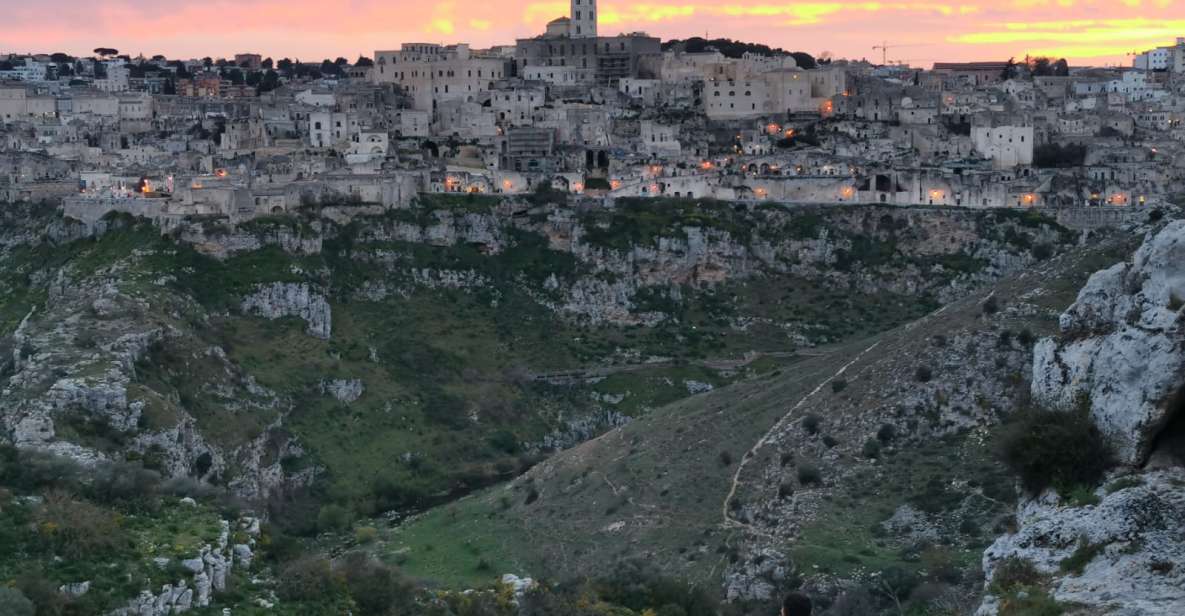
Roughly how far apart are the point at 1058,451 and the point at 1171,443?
116 centimetres

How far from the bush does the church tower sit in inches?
3443

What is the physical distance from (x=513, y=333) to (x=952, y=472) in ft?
111

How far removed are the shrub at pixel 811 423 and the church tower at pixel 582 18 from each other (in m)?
66.2

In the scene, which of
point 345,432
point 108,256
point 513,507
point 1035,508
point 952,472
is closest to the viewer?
point 1035,508

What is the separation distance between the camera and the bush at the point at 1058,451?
58.1 feet

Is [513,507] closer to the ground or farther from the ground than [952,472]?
closer to the ground

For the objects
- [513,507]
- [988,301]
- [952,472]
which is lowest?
[513,507]

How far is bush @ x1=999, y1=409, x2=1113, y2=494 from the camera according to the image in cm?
1772

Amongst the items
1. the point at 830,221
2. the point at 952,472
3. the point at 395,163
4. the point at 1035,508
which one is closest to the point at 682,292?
the point at 830,221

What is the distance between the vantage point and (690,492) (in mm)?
41875

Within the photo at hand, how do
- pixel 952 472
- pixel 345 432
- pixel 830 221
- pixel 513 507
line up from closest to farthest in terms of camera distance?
pixel 952 472 < pixel 513 507 < pixel 345 432 < pixel 830 221

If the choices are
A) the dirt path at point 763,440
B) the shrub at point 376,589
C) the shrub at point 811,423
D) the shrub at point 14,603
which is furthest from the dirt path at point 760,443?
the shrub at point 14,603

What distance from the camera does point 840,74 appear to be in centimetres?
9219

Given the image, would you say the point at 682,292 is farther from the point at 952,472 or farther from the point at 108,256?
the point at 952,472
